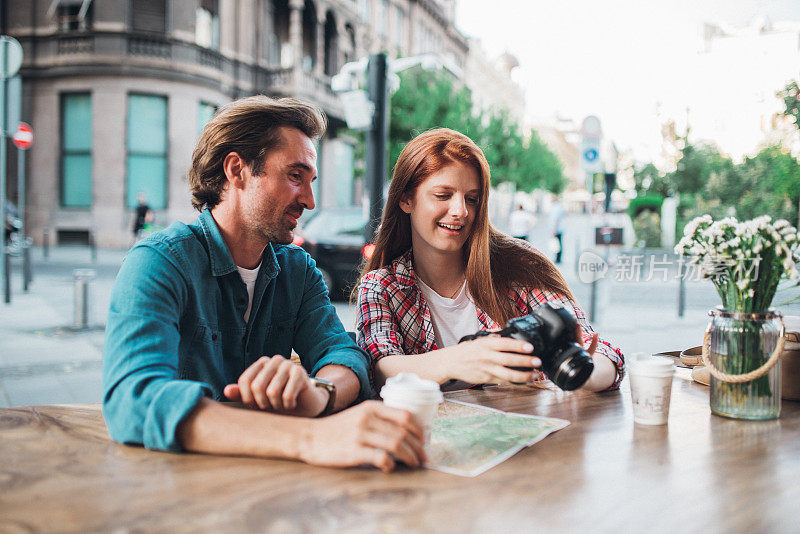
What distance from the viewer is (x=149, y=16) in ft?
63.4

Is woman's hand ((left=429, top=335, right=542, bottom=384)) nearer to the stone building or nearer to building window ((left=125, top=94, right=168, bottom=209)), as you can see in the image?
the stone building

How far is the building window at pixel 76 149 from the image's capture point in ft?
62.6

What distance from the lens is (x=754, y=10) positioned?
6.29m

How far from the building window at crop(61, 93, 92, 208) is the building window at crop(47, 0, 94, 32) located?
2.07 metres

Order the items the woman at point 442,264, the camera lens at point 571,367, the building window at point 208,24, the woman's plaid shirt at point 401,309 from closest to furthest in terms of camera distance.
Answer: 1. the camera lens at point 571,367
2. the woman's plaid shirt at point 401,309
3. the woman at point 442,264
4. the building window at point 208,24

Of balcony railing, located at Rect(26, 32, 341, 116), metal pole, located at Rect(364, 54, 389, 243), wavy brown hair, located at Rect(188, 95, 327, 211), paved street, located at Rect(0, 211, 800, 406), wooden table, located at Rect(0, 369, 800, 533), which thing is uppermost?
balcony railing, located at Rect(26, 32, 341, 116)

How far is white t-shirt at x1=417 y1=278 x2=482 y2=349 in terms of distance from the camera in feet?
8.50

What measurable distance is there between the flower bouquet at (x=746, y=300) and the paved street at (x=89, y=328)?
7 centimetres

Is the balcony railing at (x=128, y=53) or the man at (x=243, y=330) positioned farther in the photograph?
the balcony railing at (x=128, y=53)

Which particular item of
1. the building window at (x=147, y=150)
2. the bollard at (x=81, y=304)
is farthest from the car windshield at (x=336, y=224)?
the building window at (x=147, y=150)

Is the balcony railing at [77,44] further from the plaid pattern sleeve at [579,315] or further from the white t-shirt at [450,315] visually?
the plaid pattern sleeve at [579,315]

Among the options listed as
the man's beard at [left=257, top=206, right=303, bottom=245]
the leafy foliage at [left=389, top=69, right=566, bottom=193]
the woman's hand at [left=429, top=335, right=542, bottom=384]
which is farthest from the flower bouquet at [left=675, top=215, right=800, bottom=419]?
the leafy foliage at [left=389, top=69, right=566, bottom=193]

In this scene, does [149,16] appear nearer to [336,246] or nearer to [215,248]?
[336,246]

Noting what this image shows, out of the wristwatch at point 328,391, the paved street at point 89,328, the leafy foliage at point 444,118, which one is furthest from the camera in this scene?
the leafy foliage at point 444,118
